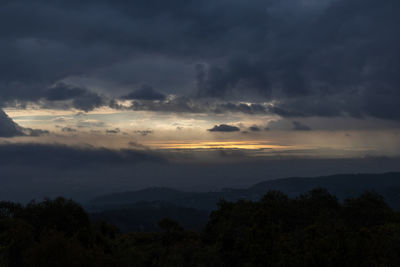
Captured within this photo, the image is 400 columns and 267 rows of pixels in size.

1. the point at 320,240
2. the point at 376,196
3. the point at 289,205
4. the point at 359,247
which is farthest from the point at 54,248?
the point at 376,196

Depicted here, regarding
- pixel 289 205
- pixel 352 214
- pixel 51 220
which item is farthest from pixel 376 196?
pixel 51 220

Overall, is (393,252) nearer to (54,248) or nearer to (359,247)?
(359,247)

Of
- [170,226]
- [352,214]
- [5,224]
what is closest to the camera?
[5,224]

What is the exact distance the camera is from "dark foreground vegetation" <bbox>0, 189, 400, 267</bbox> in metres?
38.1

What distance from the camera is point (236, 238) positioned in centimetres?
5322

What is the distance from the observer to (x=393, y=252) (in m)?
41.6

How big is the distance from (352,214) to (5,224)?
71262 mm

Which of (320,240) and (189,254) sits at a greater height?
(320,240)

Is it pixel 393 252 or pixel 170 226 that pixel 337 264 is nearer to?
pixel 393 252

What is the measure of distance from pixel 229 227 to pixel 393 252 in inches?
992

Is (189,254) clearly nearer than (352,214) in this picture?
Yes

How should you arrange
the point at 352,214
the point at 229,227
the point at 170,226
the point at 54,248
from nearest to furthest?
the point at 54,248, the point at 229,227, the point at 352,214, the point at 170,226

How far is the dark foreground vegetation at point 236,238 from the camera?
38125 mm

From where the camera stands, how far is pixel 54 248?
36656 millimetres
